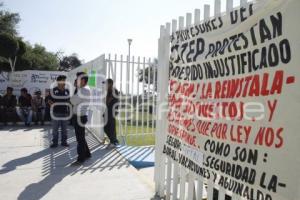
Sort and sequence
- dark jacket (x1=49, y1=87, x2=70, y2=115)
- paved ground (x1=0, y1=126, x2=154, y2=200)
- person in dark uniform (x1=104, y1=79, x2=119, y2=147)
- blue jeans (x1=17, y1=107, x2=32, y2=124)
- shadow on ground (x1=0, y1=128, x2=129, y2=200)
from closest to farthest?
paved ground (x1=0, y1=126, x2=154, y2=200), shadow on ground (x1=0, y1=128, x2=129, y2=200), person in dark uniform (x1=104, y1=79, x2=119, y2=147), dark jacket (x1=49, y1=87, x2=70, y2=115), blue jeans (x1=17, y1=107, x2=32, y2=124)

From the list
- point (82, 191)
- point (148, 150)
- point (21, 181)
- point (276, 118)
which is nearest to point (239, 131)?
point (276, 118)

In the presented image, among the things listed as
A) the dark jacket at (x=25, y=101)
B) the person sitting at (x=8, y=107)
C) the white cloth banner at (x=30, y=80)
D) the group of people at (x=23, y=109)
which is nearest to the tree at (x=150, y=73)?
the group of people at (x=23, y=109)

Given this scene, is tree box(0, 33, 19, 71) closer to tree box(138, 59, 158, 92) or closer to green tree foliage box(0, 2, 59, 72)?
green tree foliage box(0, 2, 59, 72)

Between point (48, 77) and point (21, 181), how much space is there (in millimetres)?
12983

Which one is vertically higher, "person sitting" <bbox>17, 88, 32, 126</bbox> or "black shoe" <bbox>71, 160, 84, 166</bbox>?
"person sitting" <bbox>17, 88, 32, 126</bbox>

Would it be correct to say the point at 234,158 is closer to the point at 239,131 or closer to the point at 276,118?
the point at 239,131

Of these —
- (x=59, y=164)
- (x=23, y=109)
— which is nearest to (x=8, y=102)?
(x=23, y=109)

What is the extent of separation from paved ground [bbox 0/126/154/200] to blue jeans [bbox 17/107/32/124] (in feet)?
14.9

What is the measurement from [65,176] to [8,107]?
28.5ft

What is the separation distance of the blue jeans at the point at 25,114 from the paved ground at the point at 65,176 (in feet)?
14.9

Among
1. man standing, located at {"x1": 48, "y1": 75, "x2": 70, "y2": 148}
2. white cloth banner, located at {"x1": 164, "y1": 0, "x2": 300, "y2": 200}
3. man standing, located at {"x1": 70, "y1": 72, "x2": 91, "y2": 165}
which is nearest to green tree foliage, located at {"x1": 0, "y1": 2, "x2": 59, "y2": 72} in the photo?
man standing, located at {"x1": 48, "y1": 75, "x2": 70, "y2": 148}

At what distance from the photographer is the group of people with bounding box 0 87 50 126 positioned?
Answer: 13.6 meters

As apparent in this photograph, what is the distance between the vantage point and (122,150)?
27.1 ft

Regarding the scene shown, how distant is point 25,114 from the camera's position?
13.8 m
